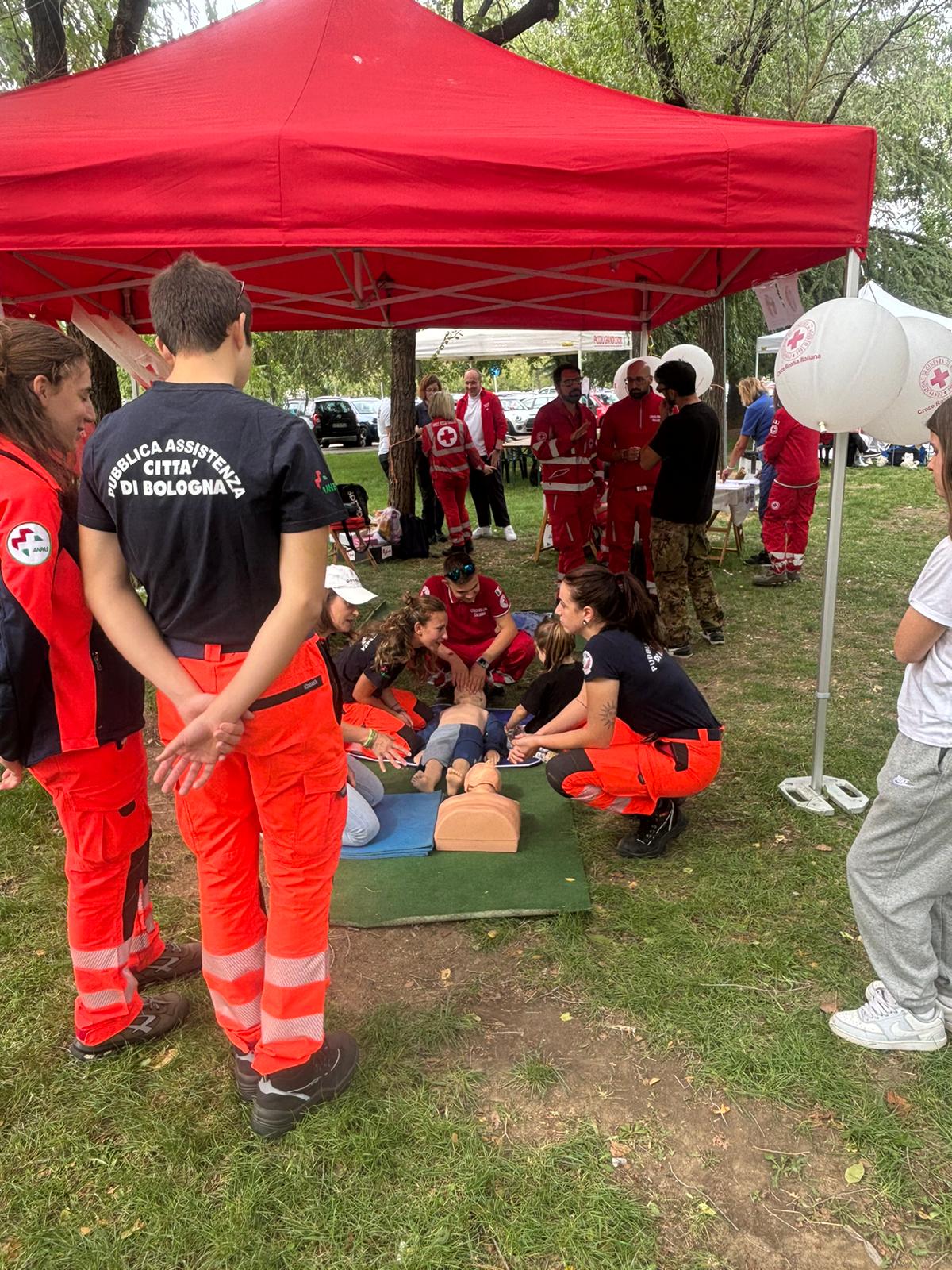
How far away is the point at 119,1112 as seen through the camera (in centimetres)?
→ 216

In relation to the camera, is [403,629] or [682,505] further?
[682,505]

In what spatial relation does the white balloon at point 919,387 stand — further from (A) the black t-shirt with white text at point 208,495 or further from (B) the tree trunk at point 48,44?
(B) the tree trunk at point 48,44

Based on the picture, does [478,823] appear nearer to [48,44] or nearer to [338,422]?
[48,44]

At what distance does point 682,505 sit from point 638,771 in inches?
110

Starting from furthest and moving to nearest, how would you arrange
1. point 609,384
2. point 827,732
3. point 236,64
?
point 609,384 < point 827,732 < point 236,64

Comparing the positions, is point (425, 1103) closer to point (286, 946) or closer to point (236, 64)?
point (286, 946)

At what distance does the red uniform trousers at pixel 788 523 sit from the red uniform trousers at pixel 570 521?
1.70 m

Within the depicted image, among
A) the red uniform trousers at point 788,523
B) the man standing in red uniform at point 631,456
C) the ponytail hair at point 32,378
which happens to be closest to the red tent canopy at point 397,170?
the ponytail hair at point 32,378

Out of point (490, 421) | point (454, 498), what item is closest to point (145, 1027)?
point (454, 498)

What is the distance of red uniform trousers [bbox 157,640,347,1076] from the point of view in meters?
1.76

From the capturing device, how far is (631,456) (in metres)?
6.55

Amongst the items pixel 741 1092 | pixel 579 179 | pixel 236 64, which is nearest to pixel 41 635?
pixel 741 1092

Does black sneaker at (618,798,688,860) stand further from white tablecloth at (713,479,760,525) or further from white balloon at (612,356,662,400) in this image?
white tablecloth at (713,479,760,525)

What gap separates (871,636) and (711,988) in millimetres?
4123
